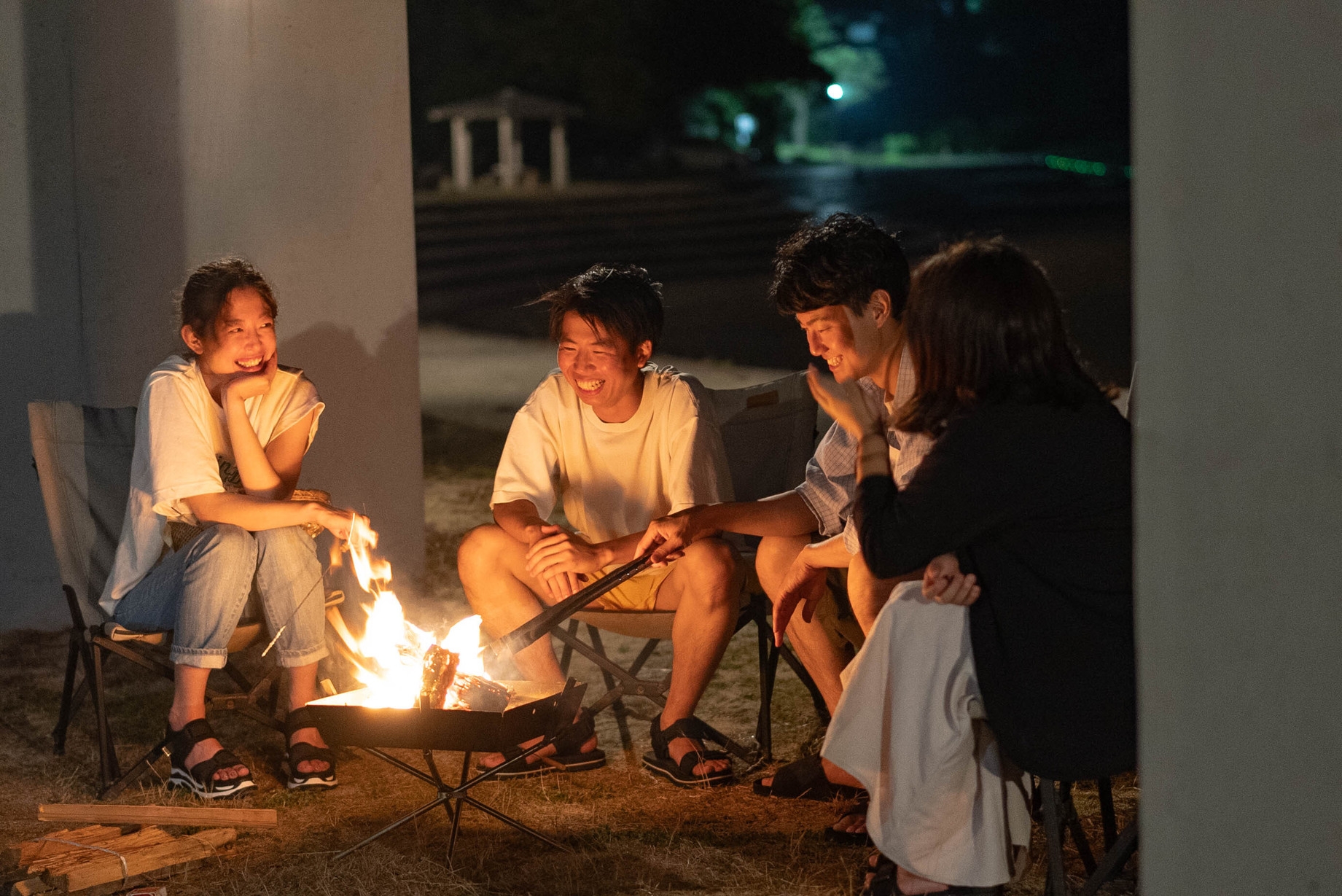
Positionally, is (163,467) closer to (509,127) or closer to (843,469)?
(843,469)

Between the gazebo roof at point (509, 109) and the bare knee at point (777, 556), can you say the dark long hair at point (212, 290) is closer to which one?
the bare knee at point (777, 556)

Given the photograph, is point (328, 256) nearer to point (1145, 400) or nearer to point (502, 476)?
point (502, 476)

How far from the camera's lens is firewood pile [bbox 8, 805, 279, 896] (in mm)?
2891

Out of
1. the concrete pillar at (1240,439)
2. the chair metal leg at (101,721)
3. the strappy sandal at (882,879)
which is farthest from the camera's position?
the chair metal leg at (101,721)

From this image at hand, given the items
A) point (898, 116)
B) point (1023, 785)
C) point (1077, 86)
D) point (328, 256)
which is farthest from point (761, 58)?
point (1023, 785)

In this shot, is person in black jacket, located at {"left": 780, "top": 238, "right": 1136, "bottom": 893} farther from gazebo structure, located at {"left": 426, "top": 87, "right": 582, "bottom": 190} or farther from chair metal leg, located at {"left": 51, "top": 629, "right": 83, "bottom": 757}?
gazebo structure, located at {"left": 426, "top": 87, "right": 582, "bottom": 190}

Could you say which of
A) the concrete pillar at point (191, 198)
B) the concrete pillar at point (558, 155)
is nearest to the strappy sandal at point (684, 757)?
the concrete pillar at point (191, 198)

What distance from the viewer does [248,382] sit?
141 inches

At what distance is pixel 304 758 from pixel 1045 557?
6.63 feet

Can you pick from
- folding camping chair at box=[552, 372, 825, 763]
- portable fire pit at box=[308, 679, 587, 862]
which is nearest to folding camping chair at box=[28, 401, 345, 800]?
portable fire pit at box=[308, 679, 587, 862]

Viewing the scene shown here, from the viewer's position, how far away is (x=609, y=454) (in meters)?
Answer: 3.60

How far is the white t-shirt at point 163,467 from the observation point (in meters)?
3.46

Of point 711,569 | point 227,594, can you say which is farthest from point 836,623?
point 227,594

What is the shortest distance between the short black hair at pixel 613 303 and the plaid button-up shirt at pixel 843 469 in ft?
1.64
